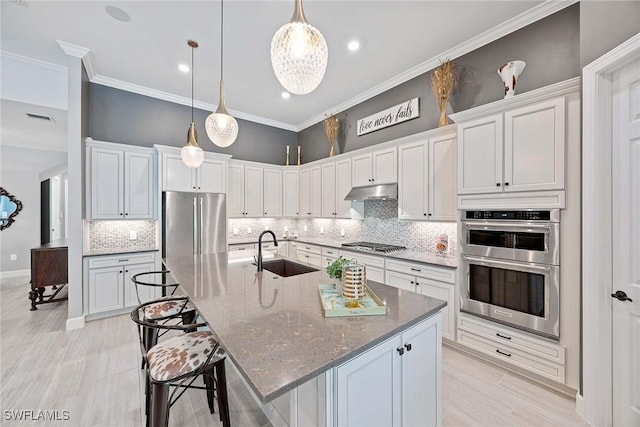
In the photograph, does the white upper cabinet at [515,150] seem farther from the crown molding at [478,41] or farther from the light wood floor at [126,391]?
the light wood floor at [126,391]

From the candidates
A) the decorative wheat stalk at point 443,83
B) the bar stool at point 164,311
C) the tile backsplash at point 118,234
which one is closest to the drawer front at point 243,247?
the tile backsplash at point 118,234

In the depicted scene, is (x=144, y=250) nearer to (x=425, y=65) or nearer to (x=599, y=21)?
(x=425, y=65)

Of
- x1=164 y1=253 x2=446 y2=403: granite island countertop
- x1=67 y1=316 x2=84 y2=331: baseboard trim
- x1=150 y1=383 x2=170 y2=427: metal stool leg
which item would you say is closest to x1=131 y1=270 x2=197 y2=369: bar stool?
x1=164 y1=253 x2=446 y2=403: granite island countertop

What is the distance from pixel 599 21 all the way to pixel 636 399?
2514 millimetres

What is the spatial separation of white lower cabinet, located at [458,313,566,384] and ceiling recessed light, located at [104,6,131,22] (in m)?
4.64

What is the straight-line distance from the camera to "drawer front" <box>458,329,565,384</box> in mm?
2105

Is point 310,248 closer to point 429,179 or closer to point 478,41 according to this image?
point 429,179

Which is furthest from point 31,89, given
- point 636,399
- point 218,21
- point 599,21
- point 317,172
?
point 636,399

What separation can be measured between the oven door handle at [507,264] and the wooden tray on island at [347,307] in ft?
5.19

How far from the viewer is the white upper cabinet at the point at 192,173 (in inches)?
159

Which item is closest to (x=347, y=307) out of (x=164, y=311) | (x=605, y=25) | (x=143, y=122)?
(x=164, y=311)

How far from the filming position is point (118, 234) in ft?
13.4

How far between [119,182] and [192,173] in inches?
39.3

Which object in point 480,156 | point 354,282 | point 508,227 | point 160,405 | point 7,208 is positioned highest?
point 480,156
